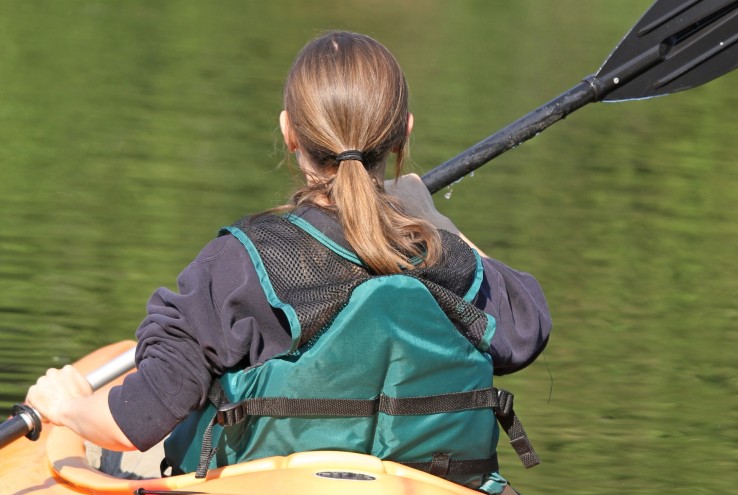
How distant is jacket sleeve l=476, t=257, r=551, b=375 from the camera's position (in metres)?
2.37

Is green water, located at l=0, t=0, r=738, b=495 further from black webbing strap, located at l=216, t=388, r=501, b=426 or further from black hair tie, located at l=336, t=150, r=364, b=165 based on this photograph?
black webbing strap, located at l=216, t=388, r=501, b=426

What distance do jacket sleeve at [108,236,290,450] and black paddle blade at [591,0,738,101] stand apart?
5.73 feet

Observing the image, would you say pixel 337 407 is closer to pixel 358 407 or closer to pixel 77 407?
pixel 358 407

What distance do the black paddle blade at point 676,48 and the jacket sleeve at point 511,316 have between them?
1304mm

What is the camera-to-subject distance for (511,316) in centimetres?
240

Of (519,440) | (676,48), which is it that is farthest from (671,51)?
(519,440)

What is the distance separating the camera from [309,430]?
2.17 m

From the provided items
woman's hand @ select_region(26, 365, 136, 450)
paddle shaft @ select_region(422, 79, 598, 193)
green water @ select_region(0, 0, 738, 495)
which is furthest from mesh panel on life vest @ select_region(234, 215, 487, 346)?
paddle shaft @ select_region(422, 79, 598, 193)

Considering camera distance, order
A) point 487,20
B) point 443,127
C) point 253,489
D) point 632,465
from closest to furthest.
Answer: point 253,489 < point 632,465 < point 443,127 < point 487,20

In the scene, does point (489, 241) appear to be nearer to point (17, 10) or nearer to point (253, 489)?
point (253, 489)

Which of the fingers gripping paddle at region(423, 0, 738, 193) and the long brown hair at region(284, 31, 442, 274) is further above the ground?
the fingers gripping paddle at region(423, 0, 738, 193)

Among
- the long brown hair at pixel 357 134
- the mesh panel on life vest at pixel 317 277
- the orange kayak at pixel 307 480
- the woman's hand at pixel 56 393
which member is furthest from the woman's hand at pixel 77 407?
the long brown hair at pixel 357 134

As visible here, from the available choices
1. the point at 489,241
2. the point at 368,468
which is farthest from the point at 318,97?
the point at 489,241

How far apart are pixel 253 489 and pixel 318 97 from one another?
683 millimetres
